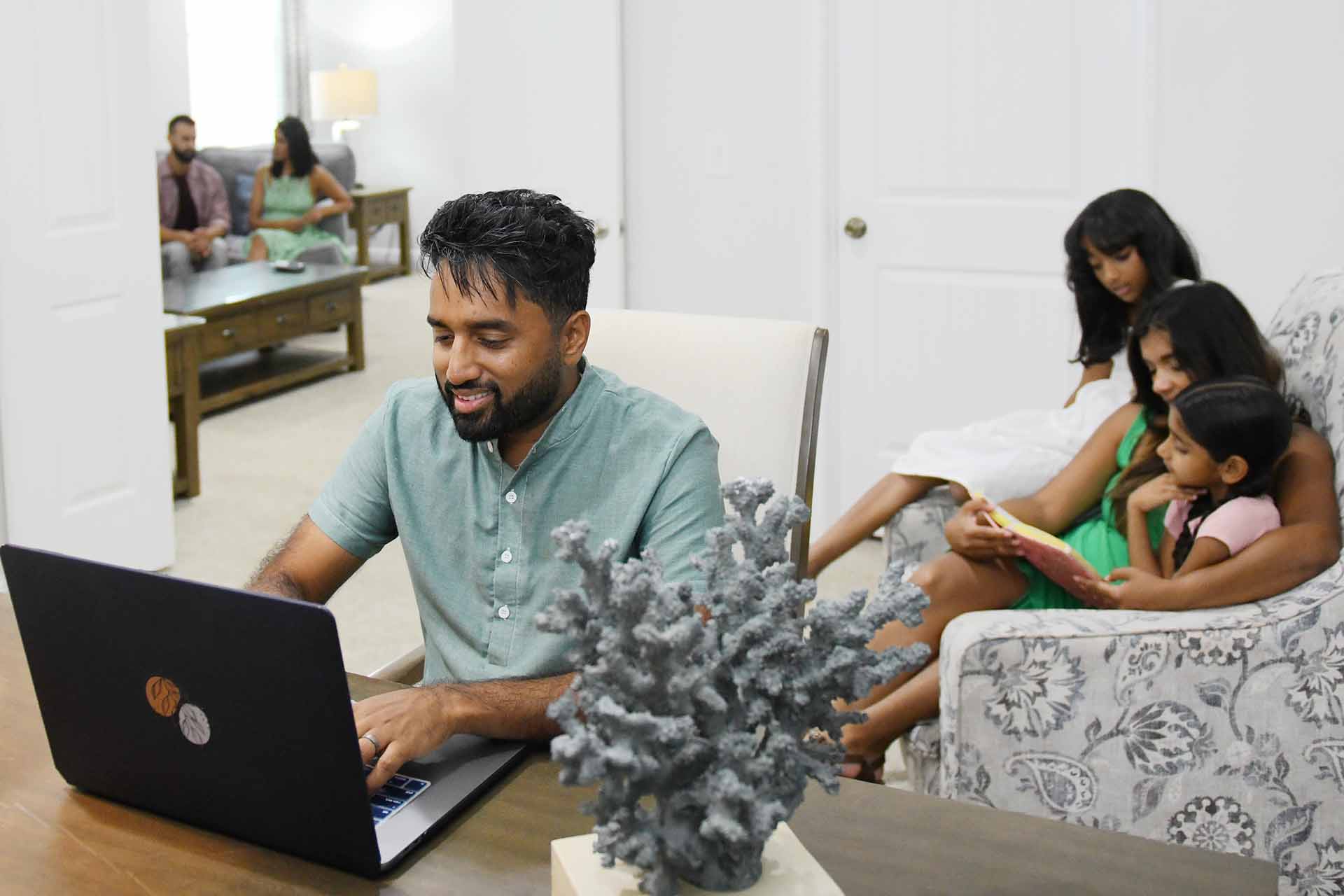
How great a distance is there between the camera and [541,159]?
4270 mm

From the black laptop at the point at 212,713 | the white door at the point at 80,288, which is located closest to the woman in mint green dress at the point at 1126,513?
the black laptop at the point at 212,713

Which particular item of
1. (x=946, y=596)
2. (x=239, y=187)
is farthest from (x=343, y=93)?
(x=946, y=596)

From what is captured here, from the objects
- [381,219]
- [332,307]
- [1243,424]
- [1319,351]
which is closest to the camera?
[1243,424]

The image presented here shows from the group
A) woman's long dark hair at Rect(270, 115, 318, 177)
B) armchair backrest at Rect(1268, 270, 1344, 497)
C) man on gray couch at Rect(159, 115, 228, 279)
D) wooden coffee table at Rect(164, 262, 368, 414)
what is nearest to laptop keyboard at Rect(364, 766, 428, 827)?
armchair backrest at Rect(1268, 270, 1344, 497)

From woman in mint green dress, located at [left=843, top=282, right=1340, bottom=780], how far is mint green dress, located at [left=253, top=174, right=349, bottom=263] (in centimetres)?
552

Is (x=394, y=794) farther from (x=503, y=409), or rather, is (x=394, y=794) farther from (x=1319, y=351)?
(x=1319, y=351)

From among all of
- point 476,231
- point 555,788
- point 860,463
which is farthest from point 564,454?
point 860,463

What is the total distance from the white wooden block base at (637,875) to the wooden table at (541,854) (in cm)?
12

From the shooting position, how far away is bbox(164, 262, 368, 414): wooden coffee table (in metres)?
5.84

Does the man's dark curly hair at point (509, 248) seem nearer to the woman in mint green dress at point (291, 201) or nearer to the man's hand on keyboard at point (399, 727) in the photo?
the man's hand on keyboard at point (399, 727)

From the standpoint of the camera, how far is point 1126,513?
251cm

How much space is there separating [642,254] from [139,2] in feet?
4.89

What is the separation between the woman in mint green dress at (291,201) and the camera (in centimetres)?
752

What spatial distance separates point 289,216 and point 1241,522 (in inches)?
249
